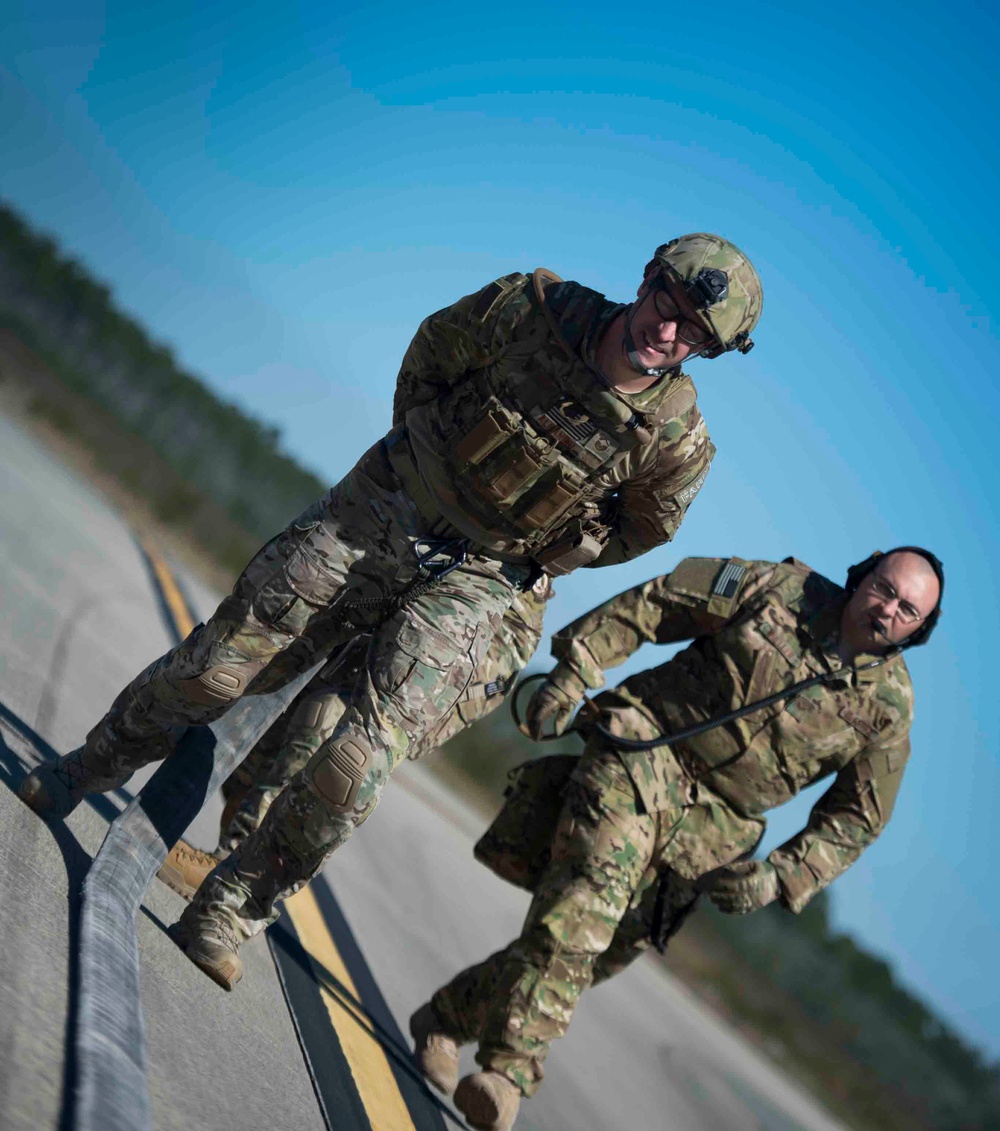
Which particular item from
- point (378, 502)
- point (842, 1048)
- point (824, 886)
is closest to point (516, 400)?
point (378, 502)

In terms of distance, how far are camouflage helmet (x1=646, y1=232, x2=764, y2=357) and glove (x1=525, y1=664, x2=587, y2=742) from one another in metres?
1.45

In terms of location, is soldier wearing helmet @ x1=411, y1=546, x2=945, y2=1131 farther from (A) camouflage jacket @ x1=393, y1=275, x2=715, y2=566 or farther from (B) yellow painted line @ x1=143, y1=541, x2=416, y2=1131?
(A) camouflage jacket @ x1=393, y1=275, x2=715, y2=566

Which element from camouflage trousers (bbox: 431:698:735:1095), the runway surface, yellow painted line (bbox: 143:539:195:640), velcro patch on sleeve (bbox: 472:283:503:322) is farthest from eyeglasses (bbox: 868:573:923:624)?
yellow painted line (bbox: 143:539:195:640)

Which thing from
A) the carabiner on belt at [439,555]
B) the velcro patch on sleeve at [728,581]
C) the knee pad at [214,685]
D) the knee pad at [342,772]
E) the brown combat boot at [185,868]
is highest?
Answer: the velcro patch on sleeve at [728,581]

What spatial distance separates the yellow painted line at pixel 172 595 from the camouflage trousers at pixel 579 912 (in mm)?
5897

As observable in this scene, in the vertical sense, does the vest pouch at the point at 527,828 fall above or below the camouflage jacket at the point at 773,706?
below

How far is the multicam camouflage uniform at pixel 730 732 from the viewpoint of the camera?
17.5 ft

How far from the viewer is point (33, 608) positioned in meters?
7.93

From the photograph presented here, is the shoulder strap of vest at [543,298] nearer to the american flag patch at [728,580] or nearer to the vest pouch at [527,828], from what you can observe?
the american flag patch at [728,580]

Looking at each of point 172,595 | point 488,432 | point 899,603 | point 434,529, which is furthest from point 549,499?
point 172,595

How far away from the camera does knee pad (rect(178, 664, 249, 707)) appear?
4.35 meters

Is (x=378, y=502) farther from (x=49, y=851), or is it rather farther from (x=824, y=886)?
(x=824, y=886)

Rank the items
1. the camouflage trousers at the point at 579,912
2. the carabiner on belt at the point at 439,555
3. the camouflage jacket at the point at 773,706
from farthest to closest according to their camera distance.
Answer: the camouflage jacket at the point at 773,706
the camouflage trousers at the point at 579,912
the carabiner on belt at the point at 439,555

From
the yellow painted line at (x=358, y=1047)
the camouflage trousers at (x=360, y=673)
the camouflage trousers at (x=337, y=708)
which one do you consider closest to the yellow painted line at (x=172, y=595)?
the yellow painted line at (x=358, y=1047)
